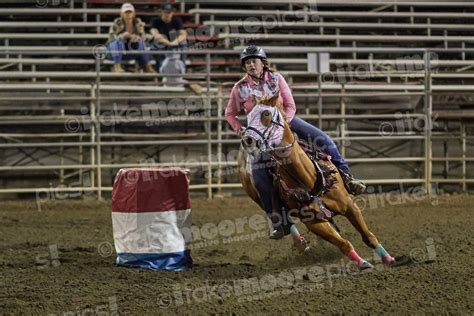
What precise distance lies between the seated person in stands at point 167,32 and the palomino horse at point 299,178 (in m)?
7.01

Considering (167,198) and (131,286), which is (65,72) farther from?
(131,286)

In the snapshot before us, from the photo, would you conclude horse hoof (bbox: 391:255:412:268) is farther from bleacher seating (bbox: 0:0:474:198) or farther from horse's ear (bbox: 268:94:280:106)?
bleacher seating (bbox: 0:0:474:198)

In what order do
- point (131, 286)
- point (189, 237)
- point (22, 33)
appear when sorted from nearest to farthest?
point (131, 286), point (189, 237), point (22, 33)

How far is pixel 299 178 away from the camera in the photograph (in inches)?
263

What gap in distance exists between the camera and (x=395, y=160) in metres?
13.5

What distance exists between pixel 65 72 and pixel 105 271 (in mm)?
7644

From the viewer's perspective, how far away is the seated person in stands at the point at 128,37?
1376cm

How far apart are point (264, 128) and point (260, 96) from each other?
860mm

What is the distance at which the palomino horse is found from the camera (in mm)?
6191

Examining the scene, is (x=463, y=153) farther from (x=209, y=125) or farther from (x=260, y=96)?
(x=260, y=96)

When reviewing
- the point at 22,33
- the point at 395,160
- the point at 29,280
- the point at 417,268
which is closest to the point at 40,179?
the point at 22,33

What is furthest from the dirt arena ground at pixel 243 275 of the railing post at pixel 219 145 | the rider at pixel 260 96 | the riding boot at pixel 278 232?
the railing post at pixel 219 145

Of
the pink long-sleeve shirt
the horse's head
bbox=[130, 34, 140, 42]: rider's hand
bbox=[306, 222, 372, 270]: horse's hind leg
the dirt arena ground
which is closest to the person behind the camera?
the dirt arena ground

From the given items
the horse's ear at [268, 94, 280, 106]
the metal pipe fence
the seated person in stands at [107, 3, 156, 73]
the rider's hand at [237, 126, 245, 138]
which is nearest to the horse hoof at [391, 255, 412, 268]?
the rider's hand at [237, 126, 245, 138]
